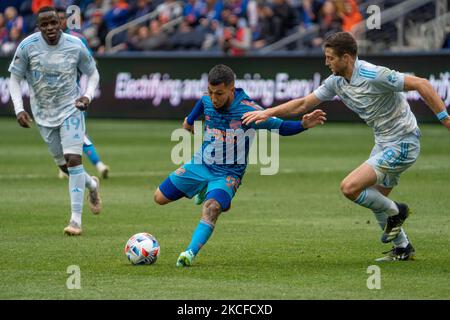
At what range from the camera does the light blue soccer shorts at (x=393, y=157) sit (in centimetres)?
995

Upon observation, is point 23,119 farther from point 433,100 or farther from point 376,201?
point 433,100

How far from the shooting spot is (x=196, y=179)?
10078mm

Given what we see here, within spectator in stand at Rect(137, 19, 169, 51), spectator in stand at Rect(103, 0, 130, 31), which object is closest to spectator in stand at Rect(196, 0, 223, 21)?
spectator in stand at Rect(137, 19, 169, 51)

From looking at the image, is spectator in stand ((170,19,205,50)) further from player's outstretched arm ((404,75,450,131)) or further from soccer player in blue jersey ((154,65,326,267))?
player's outstretched arm ((404,75,450,131))

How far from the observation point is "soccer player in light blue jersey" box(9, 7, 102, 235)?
40.3ft

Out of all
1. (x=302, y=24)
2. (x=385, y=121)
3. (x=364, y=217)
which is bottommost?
(x=364, y=217)

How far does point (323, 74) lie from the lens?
1052 inches

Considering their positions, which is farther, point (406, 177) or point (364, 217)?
point (406, 177)

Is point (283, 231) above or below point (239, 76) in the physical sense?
below

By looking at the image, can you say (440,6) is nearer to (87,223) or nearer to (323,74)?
(323,74)

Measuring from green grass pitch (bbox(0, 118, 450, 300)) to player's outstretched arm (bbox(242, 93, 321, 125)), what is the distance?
134 centimetres

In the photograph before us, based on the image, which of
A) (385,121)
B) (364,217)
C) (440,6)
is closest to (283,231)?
(364,217)

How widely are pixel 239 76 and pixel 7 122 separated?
24.9 ft

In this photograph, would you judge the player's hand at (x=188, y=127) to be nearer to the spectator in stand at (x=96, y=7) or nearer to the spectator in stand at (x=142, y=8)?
the spectator in stand at (x=142, y=8)
